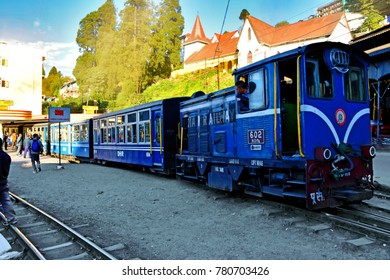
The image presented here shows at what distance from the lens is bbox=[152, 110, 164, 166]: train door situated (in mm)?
11875

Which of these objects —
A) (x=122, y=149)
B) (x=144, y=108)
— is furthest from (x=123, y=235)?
(x=122, y=149)

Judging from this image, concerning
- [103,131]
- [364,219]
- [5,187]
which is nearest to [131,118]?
[103,131]

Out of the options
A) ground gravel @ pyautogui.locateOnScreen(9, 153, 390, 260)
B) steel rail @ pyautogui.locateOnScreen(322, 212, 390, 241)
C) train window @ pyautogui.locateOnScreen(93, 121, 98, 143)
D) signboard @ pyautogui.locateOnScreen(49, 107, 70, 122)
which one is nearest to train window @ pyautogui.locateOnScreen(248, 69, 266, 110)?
ground gravel @ pyautogui.locateOnScreen(9, 153, 390, 260)

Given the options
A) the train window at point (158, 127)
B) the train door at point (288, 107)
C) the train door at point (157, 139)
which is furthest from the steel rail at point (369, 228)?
the train window at point (158, 127)

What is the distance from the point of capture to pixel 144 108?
516 inches

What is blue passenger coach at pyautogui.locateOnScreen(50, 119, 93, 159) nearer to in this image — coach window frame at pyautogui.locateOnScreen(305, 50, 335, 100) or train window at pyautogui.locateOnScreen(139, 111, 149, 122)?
train window at pyautogui.locateOnScreen(139, 111, 149, 122)

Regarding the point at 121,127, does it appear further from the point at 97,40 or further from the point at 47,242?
the point at 47,242

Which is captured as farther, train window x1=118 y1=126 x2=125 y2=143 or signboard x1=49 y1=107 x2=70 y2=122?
signboard x1=49 y1=107 x2=70 y2=122

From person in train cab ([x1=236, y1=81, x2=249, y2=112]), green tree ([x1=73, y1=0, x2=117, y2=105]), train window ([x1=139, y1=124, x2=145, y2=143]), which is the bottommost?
train window ([x1=139, y1=124, x2=145, y2=143])

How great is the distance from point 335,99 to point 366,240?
2622 millimetres

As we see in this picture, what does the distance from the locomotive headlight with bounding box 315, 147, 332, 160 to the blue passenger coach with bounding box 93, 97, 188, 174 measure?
7023mm

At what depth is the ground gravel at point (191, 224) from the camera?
4566mm

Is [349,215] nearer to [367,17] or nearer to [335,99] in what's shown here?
[335,99]

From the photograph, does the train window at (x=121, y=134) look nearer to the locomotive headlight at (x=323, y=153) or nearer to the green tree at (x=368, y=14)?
the locomotive headlight at (x=323, y=153)
